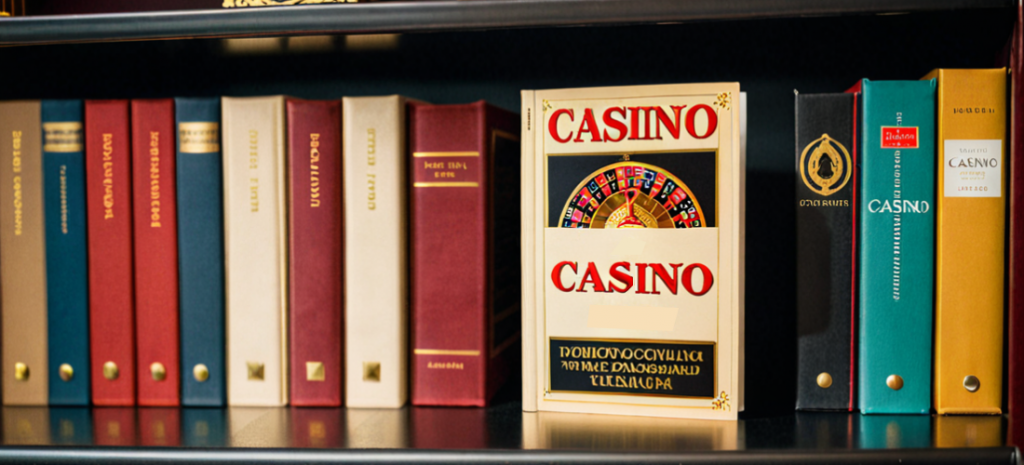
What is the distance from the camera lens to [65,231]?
708mm

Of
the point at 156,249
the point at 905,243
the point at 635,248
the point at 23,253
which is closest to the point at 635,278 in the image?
the point at 635,248

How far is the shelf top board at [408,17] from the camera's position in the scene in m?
0.58

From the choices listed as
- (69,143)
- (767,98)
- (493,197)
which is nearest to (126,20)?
(69,143)

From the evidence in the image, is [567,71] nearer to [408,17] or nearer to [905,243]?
[408,17]

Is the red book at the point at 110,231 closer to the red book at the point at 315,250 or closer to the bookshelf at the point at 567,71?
the bookshelf at the point at 567,71

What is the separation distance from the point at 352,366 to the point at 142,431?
20 cm

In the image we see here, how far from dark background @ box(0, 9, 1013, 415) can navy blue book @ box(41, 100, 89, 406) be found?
15 centimetres

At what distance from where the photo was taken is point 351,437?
62 centimetres

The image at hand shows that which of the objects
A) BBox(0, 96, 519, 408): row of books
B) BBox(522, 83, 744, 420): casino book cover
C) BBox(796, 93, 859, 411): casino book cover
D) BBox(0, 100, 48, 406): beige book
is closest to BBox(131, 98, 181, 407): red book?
BBox(0, 96, 519, 408): row of books

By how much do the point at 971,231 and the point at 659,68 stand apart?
395 mm

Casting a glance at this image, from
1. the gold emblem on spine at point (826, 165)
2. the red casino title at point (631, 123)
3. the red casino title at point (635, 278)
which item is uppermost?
the red casino title at point (631, 123)

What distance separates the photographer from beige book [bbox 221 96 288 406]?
687mm

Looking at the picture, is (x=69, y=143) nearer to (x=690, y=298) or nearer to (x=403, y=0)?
(x=403, y=0)

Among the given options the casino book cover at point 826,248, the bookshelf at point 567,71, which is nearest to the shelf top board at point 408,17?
the bookshelf at point 567,71
